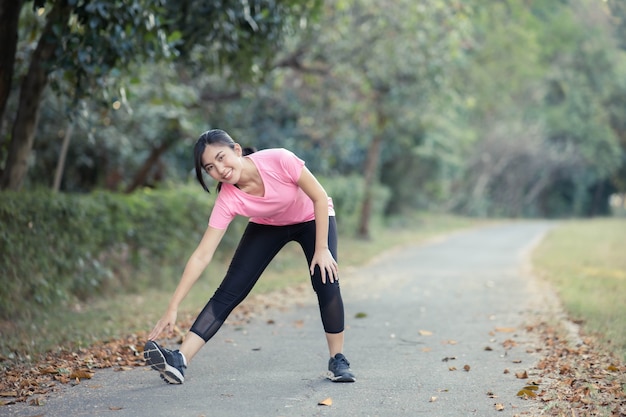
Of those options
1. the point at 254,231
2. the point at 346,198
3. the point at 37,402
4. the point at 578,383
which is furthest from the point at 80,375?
the point at 346,198

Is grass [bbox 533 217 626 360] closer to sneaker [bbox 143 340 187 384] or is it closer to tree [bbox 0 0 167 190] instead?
sneaker [bbox 143 340 187 384]

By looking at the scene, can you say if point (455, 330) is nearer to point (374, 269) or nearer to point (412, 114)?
point (374, 269)

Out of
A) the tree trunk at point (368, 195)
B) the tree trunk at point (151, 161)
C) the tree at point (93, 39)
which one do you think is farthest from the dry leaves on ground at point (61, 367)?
the tree trunk at point (368, 195)

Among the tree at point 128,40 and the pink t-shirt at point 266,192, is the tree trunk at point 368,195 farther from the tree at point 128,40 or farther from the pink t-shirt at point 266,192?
the pink t-shirt at point 266,192

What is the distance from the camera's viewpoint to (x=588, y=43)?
35.7 meters

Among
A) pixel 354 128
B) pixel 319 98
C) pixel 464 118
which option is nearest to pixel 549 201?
pixel 464 118

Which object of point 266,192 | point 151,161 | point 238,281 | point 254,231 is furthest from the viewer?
point 151,161

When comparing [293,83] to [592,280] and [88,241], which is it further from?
[88,241]

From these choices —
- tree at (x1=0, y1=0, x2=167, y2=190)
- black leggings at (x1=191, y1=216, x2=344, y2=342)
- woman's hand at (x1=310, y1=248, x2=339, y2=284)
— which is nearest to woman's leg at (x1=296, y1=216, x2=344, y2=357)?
black leggings at (x1=191, y1=216, x2=344, y2=342)

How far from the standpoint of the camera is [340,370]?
5672 mm

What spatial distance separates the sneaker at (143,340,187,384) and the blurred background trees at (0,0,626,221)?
12.0 feet

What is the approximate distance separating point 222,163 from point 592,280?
912cm

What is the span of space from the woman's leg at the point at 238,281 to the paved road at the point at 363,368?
0.34m

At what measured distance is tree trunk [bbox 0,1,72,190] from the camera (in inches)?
356
